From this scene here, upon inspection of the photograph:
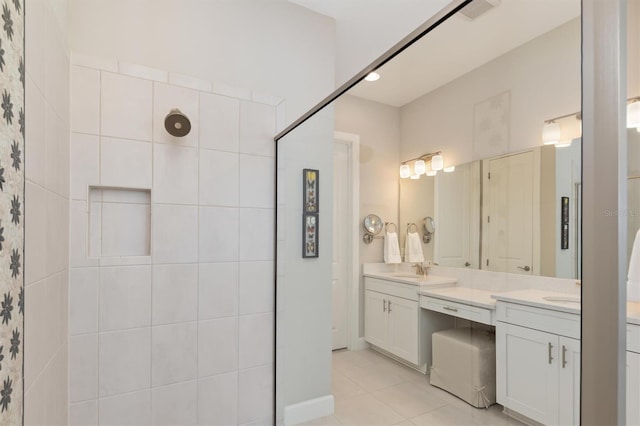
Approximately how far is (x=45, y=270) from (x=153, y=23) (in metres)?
1.38

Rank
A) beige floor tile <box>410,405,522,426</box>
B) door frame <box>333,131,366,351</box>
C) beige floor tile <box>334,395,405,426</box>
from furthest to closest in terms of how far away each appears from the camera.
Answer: door frame <box>333,131,366,351</box> < beige floor tile <box>334,395,405,426</box> < beige floor tile <box>410,405,522,426</box>

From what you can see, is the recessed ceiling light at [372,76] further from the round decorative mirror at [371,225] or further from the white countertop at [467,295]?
the white countertop at [467,295]

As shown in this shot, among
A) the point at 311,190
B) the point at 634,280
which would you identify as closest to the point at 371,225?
the point at 311,190

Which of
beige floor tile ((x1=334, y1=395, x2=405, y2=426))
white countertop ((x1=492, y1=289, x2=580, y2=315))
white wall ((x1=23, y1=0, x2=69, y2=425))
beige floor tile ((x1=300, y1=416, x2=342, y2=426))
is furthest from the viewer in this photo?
beige floor tile ((x1=300, y1=416, x2=342, y2=426))

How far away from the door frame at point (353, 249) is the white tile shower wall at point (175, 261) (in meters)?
0.72

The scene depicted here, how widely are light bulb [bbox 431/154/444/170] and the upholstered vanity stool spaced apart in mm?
504

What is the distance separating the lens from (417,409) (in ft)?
3.71

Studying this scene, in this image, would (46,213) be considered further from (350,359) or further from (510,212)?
(510,212)

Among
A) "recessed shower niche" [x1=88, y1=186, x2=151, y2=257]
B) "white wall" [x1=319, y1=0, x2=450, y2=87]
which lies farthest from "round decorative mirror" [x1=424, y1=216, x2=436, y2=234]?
"white wall" [x1=319, y1=0, x2=450, y2=87]

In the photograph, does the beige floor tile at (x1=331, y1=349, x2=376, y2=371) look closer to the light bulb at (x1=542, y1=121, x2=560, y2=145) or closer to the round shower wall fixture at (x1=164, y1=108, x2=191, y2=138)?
the light bulb at (x1=542, y1=121, x2=560, y2=145)

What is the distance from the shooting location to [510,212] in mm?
813

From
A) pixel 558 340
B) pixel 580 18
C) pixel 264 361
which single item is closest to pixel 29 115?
pixel 580 18

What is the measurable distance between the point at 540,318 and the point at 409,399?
2.12 ft

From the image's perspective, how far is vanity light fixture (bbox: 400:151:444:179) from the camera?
103cm
